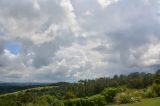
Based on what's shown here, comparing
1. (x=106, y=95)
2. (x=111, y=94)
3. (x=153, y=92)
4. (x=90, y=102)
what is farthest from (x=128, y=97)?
(x=106, y=95)

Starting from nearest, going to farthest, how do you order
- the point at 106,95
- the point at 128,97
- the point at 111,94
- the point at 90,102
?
the point at 128,97 < the point at 90,102 < the point at 111,94 < the point at 106,95

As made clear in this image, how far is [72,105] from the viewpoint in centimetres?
10444

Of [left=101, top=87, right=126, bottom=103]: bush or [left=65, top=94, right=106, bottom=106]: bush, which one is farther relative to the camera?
[left=101, top=87, right=126, bottom=103]: bush

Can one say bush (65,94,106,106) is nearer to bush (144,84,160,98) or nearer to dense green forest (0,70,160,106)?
dense green forest (0,70,160,106)

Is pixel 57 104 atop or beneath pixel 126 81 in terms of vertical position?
beneath

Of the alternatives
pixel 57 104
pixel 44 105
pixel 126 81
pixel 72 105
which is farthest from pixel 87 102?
pixel 126 81

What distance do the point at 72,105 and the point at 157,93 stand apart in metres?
31.8

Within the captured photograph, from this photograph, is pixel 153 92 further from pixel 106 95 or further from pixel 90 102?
pixel 90 102

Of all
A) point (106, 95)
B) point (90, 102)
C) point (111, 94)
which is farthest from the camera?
point (106, 95)

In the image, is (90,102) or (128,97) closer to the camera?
(128,97)

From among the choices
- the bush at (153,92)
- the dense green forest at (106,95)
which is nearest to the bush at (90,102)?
the dense green forest at (106,95)

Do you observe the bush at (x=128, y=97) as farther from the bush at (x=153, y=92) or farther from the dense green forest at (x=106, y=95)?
the bush at (x=153, y=92)

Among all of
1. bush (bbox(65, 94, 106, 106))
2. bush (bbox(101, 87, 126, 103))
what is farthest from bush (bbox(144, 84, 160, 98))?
bush (bbox(101, 87, 126, 103))

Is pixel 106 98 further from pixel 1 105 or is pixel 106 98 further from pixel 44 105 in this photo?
pixel 1 105
